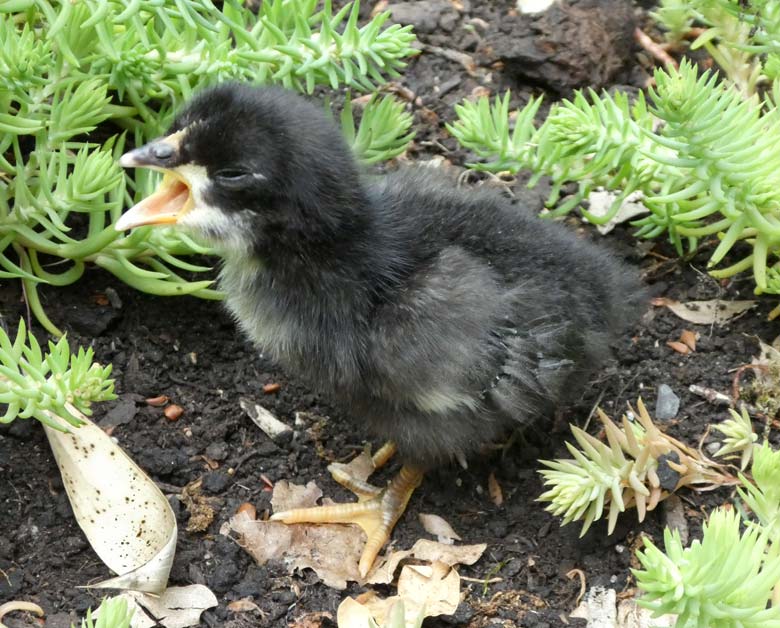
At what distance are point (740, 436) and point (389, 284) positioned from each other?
3.43 ft

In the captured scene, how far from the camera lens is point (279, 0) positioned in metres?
3.25

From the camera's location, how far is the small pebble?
328 cm

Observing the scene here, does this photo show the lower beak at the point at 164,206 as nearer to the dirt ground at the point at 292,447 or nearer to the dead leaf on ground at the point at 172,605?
the dirt ground at the point at 292,447

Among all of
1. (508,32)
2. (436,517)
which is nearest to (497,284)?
(436,517)

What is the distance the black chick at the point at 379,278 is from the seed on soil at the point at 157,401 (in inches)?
16.0

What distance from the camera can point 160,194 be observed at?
2.91 m

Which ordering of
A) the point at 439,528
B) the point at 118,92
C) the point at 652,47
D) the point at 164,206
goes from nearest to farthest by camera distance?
the point at 164,206
the point at 439,528
the point at 118,92
the point at 652,47

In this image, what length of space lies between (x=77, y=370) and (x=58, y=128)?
0.96 metres

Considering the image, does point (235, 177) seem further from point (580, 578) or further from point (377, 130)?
point (580, 578)

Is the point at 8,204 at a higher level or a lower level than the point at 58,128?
lower

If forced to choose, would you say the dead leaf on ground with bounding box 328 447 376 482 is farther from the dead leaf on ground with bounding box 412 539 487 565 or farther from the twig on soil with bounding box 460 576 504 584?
the twig on soil with bounding box 460 576 504 584

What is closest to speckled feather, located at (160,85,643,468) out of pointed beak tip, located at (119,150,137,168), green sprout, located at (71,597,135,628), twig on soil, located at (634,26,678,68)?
pointed beak tip, located at (119,150,137,168)

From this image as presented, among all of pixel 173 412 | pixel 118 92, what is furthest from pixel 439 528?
pixel 118 92

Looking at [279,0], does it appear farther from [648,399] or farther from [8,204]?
[648,399]
